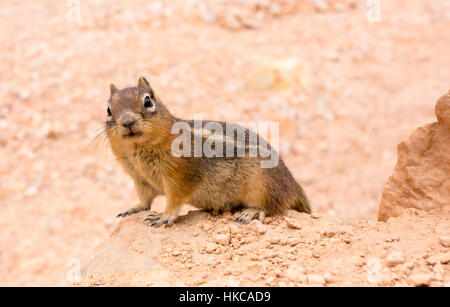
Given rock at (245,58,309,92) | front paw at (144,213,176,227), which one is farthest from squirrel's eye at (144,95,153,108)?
rock at (245,58,309,92)

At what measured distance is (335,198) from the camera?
→ 28.5 ft

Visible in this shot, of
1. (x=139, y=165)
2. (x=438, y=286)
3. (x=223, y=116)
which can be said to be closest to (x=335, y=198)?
(x=223, y=116)

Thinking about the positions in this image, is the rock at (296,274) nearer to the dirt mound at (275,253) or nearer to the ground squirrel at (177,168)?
the dirt mound at (275,253)

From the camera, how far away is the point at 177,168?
167 inches

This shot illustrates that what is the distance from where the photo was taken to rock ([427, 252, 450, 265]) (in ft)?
10.5

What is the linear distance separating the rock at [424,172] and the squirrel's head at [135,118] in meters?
2.08

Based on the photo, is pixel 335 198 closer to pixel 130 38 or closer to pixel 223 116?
pixel 223 116

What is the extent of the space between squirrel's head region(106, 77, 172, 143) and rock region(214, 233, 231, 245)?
0.95 metres

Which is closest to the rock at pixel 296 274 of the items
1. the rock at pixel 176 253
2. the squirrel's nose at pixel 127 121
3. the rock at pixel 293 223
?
the rock at pixel 293 223

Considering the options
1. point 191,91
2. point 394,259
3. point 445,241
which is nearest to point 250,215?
point 394,259

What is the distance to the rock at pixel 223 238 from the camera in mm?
3918

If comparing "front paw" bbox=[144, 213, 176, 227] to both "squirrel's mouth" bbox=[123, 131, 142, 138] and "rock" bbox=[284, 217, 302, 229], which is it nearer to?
"squirrel's mouth" bbox=[123, 131, 142, 138]
